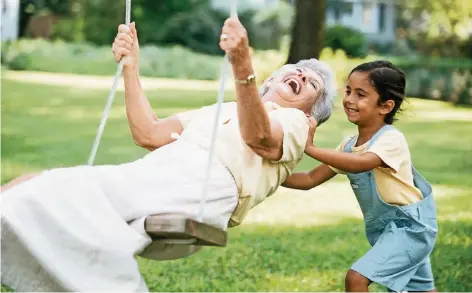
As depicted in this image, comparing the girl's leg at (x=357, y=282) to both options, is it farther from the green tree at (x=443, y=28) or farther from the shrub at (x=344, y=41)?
the green tree at (x=443, y=28)

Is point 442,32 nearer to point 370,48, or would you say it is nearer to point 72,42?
point 370,48

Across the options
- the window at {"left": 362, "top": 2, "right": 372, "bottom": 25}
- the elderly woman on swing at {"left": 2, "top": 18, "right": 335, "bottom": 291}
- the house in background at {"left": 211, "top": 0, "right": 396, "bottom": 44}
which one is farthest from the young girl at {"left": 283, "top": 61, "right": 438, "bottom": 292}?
the window at {"left": 362, "top": 2, "right": 372, "bottom": 25}

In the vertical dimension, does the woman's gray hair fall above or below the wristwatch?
below

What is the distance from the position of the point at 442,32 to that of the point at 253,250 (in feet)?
114

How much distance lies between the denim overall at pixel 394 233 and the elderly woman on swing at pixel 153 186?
574 mm

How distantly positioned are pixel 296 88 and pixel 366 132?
588 mm

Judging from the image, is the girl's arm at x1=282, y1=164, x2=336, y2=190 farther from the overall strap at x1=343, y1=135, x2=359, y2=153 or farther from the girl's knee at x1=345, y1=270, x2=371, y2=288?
the girl's knee at x1=345, y1=270, x2=371, y2=288

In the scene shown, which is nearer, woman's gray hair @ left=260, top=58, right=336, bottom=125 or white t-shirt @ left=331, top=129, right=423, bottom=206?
woman's gray hair @ left=260, top=58, right=336, bottom=125

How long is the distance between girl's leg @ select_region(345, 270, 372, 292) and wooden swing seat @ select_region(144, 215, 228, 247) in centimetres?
100

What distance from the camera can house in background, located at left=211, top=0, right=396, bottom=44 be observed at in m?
52.2

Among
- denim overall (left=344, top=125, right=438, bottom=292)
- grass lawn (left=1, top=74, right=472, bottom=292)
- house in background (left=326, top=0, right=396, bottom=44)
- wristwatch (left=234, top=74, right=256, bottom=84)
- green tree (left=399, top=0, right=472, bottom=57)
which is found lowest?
house in background (left=326, top=0, right=396, bottom=44)

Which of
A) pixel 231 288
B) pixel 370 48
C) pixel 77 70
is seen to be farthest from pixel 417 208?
pixel 370 48

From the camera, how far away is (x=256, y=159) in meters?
3.88

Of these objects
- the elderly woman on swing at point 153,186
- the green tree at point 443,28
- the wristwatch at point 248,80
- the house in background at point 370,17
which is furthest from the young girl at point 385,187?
the house in background at point 370,17
